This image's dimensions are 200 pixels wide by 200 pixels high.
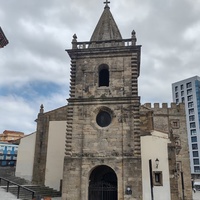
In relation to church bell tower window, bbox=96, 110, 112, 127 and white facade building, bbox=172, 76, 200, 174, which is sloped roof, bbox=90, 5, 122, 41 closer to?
church bell tower window, bbox=96, 110, 112, 127

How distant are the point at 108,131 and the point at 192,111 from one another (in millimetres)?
65776

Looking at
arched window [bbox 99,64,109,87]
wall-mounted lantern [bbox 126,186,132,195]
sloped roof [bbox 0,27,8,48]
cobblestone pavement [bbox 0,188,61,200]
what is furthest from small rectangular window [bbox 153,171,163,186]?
sloped roof [bbox 0,27,8,48]

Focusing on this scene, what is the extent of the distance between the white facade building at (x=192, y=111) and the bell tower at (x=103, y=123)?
61.7m

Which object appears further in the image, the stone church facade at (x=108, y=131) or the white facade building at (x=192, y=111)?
the white facade building at (x=192, y=111)

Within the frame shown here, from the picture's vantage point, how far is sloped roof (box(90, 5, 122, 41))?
22.2 meters

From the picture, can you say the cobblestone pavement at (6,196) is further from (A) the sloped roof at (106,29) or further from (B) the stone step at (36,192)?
(A) the sloped roof at (106,29)

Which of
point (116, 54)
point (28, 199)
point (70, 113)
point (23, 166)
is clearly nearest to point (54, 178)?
point (23, 166)

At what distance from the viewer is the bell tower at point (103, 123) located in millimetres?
17781

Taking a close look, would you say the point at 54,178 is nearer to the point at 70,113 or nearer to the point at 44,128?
the point at 44,128

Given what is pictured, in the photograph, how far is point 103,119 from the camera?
1952 cm

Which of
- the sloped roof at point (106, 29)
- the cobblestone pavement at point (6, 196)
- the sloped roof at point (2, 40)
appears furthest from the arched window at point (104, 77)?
the cobblestone pavement at point (6, 196)

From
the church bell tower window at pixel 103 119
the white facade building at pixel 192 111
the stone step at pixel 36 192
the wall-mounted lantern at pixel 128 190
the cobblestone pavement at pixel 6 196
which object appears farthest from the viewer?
the white facade building at pixel 192 111

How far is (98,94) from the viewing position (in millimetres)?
19766

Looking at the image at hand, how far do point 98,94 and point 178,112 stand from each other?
22.2 metres
